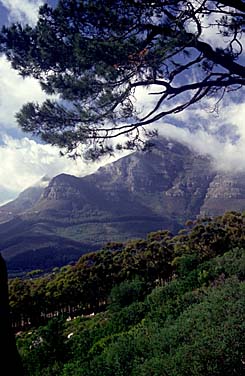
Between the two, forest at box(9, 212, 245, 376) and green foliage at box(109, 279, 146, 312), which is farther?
green foliage at box(109, 279, 146, 312)

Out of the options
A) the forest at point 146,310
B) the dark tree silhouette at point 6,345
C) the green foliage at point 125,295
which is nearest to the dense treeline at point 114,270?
the forest at point 146,310

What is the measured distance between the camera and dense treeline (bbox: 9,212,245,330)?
9.82 meters

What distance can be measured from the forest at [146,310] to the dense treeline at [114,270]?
2cm

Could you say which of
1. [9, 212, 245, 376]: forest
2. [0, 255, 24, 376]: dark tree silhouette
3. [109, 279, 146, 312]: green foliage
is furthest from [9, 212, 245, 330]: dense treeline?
[0, 255, 24, 376]: dark tree silhouette

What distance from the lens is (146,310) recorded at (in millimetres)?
6113

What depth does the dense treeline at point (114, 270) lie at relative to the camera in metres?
9.82

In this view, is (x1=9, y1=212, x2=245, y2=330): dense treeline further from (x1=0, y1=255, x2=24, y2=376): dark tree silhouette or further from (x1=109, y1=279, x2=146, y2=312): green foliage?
(x1=0, y1=255, x2=24, y2=376): dark tree silhouette

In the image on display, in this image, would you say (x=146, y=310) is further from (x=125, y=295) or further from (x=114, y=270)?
(x=114, y=270)

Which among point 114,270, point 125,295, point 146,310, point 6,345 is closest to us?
point 6,345

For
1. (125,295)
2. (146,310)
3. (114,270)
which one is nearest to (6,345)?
(146,310)

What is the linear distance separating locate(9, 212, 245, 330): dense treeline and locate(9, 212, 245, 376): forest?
0.02 meters

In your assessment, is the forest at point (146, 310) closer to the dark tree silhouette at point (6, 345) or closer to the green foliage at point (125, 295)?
the green foliage at point (125, 295)

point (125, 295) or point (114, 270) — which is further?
point (114, 270)

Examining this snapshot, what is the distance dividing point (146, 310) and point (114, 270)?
4603mm
